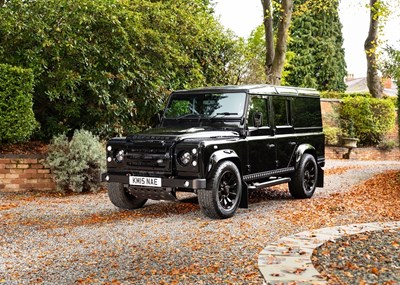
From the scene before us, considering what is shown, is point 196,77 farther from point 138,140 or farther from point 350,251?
point 350,251

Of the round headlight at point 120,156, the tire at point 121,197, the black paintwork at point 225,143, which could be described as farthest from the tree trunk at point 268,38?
the round headlight at point 120,156

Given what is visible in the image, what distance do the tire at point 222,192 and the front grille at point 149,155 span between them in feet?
2.13

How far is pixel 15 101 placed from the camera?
34.9 ft

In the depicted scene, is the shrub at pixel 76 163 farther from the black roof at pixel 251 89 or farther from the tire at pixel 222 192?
the tire at pixel 222 192

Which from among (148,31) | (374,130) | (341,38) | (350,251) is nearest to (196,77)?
(148,31)

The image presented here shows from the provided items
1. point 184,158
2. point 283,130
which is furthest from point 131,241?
point 283,130

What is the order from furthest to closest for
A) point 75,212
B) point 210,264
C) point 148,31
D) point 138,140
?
point 148,31
point 75,212
point 138,140
point 210,264

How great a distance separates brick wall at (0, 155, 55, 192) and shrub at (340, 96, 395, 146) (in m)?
14.0

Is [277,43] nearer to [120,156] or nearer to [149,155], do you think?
[120,156]

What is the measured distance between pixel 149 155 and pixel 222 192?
122cm

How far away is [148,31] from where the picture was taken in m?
12.7

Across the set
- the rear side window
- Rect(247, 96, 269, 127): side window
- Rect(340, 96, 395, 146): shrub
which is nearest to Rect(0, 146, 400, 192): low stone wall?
Rect(247, 96, 269, 127): side window

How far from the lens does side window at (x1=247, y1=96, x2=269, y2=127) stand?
8562 millimetres

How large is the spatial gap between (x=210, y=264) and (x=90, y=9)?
8.17 metres
